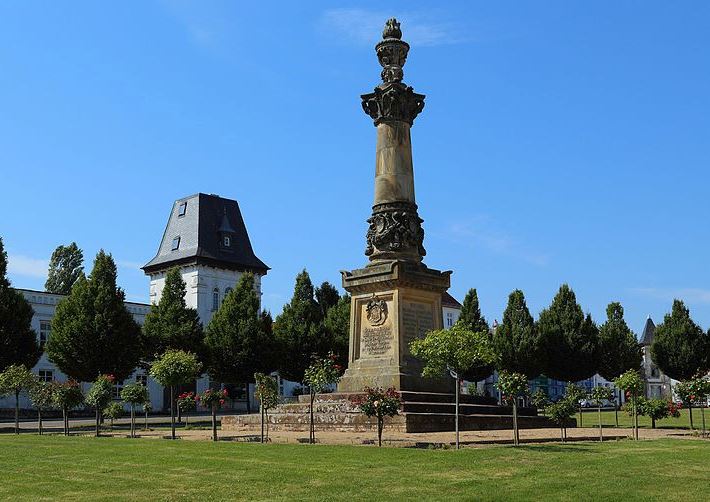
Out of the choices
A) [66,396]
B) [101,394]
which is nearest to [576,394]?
[101,394]

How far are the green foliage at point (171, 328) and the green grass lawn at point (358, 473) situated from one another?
41450 mm

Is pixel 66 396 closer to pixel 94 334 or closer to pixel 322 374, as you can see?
pixel 322 374

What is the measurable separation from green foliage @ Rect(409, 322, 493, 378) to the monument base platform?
5.08 meters

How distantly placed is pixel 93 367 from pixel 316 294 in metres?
23.5

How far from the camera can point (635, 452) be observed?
60.8 ft

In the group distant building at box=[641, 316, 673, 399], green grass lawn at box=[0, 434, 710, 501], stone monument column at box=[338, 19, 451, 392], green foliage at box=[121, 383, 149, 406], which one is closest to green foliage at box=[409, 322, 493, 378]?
green grass lawn at box=[0, 434, 710, 501]

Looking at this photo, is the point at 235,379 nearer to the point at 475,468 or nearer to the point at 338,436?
the point at 338,436

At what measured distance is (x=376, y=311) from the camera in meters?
29.5

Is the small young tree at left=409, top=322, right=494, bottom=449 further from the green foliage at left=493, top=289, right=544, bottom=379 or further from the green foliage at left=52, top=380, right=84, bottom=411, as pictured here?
the green foliage at left=493, top=289, right=544, bottom=379

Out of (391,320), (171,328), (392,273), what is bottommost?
(391,320)

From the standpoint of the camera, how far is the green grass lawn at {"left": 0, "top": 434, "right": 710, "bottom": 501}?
12.4 m

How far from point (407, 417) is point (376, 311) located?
18.9 feet

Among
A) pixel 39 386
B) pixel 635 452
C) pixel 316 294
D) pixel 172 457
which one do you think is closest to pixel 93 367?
pixel 39 386

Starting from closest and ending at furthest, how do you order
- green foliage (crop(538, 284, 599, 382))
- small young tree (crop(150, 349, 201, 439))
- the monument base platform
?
the monument base platform → small young tree (crop(150, 349, 201, 439)) → green foliage (crop(538, 284, 599, 382))
